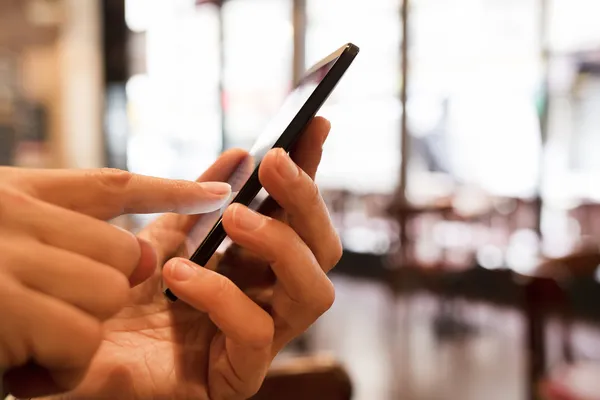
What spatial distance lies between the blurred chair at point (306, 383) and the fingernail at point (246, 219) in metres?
0.54

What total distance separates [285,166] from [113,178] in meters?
0.17

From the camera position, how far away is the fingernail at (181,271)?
1.94 ft

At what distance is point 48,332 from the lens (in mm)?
431

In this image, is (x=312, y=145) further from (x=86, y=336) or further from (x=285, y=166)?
(x=86, y=336)

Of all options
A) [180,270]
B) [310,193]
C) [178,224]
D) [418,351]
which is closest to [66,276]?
[180,270]

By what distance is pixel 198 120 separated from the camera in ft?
22.2

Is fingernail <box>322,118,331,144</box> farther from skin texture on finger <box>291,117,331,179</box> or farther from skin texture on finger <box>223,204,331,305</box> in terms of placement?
skin texture on finger <box>223,204,331,305</box>

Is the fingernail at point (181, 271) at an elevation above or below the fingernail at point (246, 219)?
below

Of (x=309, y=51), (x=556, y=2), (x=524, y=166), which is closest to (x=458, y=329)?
(x=524, y=166)

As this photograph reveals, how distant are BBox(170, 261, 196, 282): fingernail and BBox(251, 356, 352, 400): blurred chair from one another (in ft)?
1.69

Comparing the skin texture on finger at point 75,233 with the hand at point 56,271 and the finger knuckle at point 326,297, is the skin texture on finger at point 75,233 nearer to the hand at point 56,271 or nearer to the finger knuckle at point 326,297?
the hand at point 56,271

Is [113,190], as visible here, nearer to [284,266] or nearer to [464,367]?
[284,266]

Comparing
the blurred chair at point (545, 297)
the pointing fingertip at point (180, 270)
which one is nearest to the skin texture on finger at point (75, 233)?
the pointing fingertip at point (180, 270)

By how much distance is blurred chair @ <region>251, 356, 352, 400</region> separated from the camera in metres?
1.05
